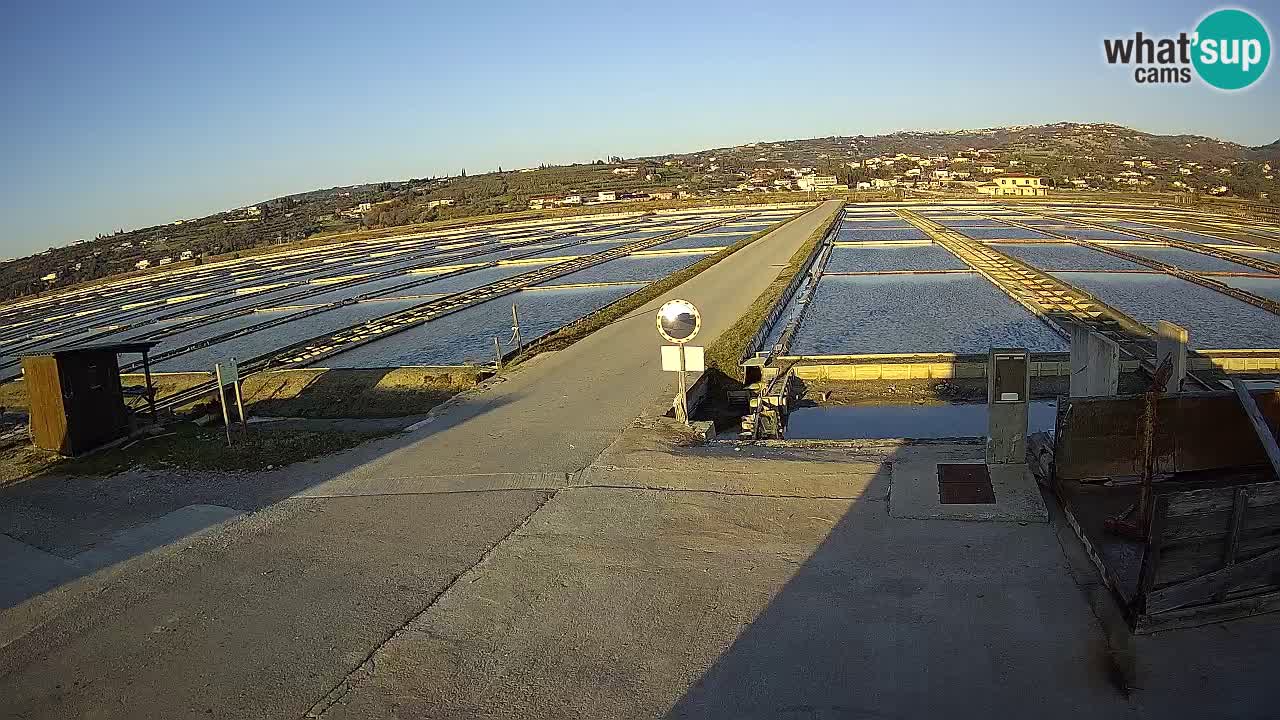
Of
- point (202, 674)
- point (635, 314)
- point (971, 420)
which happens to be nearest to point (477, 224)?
point (635, 314)

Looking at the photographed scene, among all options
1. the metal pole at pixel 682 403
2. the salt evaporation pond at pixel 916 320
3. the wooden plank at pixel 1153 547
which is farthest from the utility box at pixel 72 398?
the wooden plank at pixel 1153 547

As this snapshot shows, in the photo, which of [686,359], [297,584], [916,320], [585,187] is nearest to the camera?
[297,584]

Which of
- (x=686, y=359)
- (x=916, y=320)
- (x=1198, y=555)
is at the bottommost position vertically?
(x=916, y=320)

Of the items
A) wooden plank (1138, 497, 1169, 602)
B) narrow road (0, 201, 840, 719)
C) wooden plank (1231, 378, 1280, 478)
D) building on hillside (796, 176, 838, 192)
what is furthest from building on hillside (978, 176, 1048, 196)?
wooden plank (1138, 497, 1169, 602)

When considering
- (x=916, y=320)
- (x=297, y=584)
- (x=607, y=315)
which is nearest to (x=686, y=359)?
(x=297, y=584)

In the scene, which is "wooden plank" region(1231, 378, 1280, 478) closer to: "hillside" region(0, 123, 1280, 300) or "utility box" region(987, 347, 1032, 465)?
"utility box" region(987, 347, 1032, 465)

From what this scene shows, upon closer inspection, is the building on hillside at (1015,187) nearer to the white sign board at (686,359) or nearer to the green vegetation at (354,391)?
the green vegetation at (354,391)

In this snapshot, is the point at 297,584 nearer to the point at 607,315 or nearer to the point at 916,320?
the point at 607,315

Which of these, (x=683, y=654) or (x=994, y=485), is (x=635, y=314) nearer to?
(x=994, y=485)
